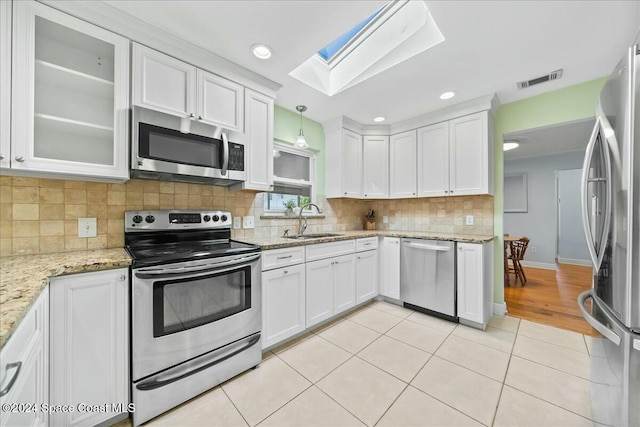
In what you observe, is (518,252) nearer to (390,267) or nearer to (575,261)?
(390,267)

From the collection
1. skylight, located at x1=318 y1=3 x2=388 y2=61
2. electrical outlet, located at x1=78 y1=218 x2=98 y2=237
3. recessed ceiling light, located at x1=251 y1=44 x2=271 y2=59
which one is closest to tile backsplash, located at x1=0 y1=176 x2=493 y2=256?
electrical outlet, located at x1=78 y1=218 x2=98 y2=237

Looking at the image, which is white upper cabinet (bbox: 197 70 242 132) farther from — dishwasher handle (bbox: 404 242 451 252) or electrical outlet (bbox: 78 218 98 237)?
dishwasher handle (bbox: 404 242 451 252)

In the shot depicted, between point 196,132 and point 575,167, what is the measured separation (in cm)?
710

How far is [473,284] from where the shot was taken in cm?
250

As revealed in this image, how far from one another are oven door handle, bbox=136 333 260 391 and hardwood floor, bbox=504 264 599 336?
2610mm

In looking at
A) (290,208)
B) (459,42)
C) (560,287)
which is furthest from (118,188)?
(560,287)

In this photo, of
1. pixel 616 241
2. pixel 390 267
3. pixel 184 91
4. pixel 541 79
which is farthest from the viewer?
pixel 390 267

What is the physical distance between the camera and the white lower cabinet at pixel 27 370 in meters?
0.67

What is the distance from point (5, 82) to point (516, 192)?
773 cm

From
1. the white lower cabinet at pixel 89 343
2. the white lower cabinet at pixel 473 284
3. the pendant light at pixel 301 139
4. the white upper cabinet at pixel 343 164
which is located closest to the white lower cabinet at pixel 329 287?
the white upper cabinet at pixel 343 164

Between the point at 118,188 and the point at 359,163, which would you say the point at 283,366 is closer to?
the point at 118,188

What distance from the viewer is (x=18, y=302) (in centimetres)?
78

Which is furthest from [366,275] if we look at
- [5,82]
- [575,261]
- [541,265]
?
[575,261]

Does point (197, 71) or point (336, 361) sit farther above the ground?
point (197, 71)
